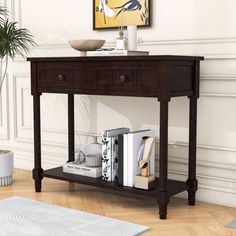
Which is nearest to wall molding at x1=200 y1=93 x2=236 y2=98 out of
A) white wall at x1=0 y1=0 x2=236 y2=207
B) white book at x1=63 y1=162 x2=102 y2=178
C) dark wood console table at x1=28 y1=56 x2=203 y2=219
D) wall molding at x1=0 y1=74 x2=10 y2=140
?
white wall at x1=0 y1=0 x2=236 y2=207

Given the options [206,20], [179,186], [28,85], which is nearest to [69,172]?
[179,186]

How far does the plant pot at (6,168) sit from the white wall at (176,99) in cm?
39

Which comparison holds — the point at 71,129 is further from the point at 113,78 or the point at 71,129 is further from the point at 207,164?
the point at 207,164

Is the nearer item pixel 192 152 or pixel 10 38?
pixel 192 152

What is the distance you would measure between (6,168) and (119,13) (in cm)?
130

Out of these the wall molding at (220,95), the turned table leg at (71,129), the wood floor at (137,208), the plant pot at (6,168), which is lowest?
the wood floor at (137,208)

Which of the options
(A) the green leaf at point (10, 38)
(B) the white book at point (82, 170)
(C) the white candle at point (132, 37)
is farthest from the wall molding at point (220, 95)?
(A) the green leaf at point (10, 38)

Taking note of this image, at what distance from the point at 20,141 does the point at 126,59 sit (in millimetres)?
1589

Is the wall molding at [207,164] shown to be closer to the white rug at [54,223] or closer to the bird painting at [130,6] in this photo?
the white rug at [54,223]

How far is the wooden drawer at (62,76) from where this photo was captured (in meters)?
2.72

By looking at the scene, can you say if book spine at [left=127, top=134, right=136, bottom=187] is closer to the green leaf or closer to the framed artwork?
the framed artwork

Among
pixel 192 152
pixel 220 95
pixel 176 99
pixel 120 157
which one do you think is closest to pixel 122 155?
pixel 120 157

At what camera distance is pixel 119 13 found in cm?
303

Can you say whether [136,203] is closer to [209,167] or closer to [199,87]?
[209,167]
